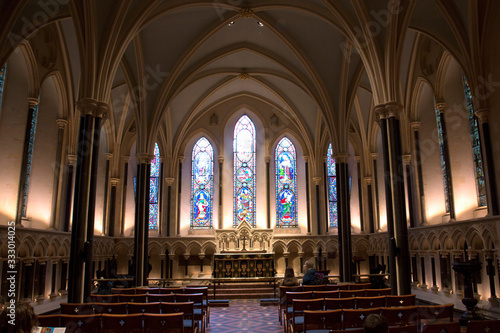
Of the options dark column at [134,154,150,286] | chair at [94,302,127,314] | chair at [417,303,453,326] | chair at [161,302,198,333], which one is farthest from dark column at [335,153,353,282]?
chair at [94,302,127,314]

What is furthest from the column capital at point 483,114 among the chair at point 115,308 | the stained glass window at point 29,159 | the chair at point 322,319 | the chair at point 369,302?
the stained glass window at point 29,159

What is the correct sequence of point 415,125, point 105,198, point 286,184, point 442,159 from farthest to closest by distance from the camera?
point 286,184 → point 105,198 → point 415,125 → point 442,159

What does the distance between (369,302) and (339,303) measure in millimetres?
626

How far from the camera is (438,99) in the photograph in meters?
15.3

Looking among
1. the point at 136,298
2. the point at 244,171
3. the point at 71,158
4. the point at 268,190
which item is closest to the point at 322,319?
the point at 136,298

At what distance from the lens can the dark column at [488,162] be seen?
11618 mm

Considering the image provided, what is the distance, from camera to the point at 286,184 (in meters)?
23.6

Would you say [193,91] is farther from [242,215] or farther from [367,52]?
[367,52]

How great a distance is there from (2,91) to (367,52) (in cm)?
1153

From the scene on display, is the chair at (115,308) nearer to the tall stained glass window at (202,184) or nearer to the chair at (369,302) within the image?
the chair at (369,302)

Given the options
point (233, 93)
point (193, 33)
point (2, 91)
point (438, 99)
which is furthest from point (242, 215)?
point (2, 91)

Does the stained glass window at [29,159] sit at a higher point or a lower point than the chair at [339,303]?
higher

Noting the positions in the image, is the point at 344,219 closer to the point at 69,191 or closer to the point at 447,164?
the point at 447,164

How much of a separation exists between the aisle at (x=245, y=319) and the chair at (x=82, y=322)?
4.22 metres
